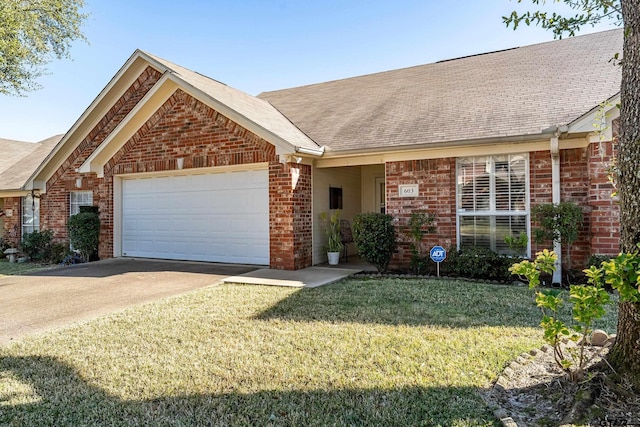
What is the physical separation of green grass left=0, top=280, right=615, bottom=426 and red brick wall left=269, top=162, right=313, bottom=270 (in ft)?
9.97

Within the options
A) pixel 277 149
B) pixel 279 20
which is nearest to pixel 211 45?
pixel 279 20

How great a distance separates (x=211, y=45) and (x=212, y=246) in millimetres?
6975

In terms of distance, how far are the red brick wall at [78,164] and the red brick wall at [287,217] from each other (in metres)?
6.54

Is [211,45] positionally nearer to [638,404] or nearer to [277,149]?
[277,149]

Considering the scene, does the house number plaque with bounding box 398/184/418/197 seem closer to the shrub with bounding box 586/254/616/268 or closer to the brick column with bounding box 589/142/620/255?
the brick column with bounding box 589/142/620/255

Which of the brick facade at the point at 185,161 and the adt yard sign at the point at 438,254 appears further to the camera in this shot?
the brick facade at the point at 185,161

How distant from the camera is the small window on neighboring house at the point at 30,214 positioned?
47.5 ft

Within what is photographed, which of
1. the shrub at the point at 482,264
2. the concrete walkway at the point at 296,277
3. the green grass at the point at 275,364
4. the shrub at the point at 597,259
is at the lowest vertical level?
the green grass at the point at 275,364

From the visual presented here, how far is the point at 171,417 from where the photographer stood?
2908 mm

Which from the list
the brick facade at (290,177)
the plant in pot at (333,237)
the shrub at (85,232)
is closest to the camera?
the brick facade at (290,177)

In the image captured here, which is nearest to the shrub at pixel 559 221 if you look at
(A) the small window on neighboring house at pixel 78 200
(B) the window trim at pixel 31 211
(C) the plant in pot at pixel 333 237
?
(C) the plant in pot at pixel 333 237

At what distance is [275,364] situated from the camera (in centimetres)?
380

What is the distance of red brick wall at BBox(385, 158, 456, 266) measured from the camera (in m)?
8.63

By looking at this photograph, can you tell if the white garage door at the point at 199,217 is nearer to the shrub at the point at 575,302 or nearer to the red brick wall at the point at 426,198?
the red brick wall at the point at 426,198
